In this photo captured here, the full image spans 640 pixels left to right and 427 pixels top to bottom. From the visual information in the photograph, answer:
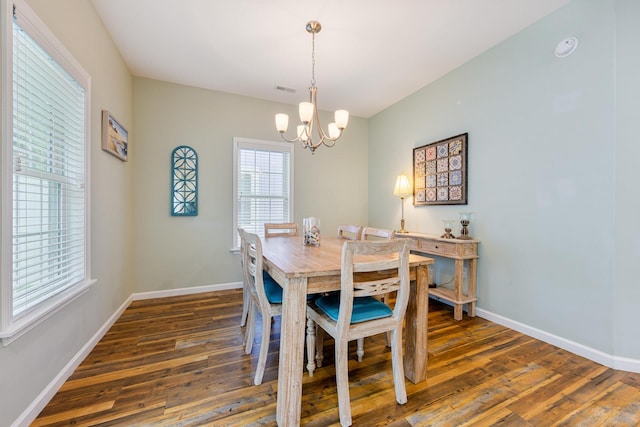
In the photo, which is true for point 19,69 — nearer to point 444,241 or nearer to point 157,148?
point 157,148

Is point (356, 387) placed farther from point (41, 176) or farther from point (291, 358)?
point (41, 176)

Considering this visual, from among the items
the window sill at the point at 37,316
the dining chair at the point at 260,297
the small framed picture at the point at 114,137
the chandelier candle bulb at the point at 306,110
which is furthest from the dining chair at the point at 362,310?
the small framed picture at the point at 114,137

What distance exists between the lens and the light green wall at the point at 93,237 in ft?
4.51

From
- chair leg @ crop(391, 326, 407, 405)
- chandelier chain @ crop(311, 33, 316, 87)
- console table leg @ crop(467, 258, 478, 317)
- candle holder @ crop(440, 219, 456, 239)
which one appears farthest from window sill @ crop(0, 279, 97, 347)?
console table leg @ crop(467, 258, 478, 317)

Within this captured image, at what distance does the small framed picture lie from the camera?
238cm

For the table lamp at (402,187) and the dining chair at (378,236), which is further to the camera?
the table lamp at (402,187)

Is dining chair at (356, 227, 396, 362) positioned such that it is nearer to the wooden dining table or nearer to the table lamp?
the wooden dining table

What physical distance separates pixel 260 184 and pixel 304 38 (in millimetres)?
2019

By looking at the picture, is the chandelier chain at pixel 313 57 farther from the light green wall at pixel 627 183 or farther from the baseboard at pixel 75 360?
the baseboard at pixel 75 360

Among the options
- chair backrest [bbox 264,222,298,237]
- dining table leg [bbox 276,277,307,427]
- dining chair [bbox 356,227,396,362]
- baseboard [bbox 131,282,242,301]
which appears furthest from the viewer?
baseboard [bbox 131,282,242,301]

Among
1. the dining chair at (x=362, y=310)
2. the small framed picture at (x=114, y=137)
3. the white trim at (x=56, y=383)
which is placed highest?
the small framed picture at (x=114, y=137)

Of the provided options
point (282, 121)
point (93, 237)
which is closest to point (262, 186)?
point (282, 121)

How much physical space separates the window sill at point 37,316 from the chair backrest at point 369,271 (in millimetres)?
1568

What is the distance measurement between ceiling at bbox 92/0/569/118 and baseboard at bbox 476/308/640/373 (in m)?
2.76
